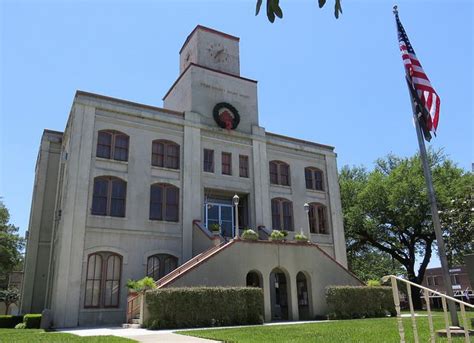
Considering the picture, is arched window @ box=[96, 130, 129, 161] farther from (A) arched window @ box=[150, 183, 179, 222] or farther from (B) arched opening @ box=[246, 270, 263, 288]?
(B) arched opening @ box=[246, 270, 263, 288]

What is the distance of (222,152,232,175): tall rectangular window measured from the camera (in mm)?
27969

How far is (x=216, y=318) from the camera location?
17.0 m

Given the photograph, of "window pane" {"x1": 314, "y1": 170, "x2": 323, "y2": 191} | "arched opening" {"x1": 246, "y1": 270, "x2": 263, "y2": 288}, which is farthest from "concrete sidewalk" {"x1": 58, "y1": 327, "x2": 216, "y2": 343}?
"window pane" {"x1": 314, "y1": 170, "x2": 323, "y2": 191}

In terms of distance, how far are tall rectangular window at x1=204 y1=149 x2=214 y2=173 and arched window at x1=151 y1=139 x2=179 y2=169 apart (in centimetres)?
202

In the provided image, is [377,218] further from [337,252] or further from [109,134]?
[109,134]

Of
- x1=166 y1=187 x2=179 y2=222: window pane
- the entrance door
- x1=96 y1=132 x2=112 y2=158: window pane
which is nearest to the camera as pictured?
x1=96 y1=132 x2=112 y2=158: window pane

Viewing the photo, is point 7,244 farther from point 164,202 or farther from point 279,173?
point 279,173

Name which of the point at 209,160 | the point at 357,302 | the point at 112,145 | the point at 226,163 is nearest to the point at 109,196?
the point at 112,145

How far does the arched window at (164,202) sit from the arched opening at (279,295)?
679cm

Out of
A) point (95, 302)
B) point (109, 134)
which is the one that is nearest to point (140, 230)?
point (95, 302)

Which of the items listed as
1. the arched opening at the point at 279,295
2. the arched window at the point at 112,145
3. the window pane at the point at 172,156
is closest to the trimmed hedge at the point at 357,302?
the arched opening at the point at 279,295

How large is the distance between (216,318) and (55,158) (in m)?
17.0

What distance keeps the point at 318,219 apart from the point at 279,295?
29.0ft

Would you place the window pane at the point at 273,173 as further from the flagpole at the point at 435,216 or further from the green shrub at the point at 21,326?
the green shrub at the point at 21,326
